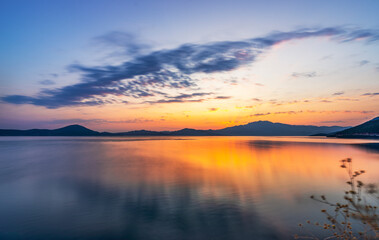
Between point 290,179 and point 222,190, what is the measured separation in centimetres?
931

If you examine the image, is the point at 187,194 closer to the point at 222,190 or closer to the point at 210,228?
the point at 222,190

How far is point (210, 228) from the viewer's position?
1163 cm

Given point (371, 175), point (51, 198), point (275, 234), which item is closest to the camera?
point (275, 234)

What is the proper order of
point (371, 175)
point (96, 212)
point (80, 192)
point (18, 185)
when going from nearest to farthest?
1. point (96, 212)
2. point (80, 192)
3. point (18, 185)
4. point (371, 175)

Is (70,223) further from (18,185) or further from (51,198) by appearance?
(18,185)

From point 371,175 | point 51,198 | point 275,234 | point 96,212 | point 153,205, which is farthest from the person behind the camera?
point 371,175

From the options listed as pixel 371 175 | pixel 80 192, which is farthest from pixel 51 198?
pixel 371 175

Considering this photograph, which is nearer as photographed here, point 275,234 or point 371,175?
point 275,234

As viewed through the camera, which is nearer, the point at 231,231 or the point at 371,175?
the point at 231,231

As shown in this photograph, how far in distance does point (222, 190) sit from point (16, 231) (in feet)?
46.1

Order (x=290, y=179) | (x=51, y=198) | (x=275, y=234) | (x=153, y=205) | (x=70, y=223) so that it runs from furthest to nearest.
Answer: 1. (x=290, y=179)
2. (x=51, y=198)
3. (x=153, y=205)
4. (x=70, y=223)
5. (x=275, y=234)

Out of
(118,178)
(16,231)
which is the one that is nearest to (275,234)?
(16,231)

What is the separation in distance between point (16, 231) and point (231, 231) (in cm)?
1025

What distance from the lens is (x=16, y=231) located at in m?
11.3
